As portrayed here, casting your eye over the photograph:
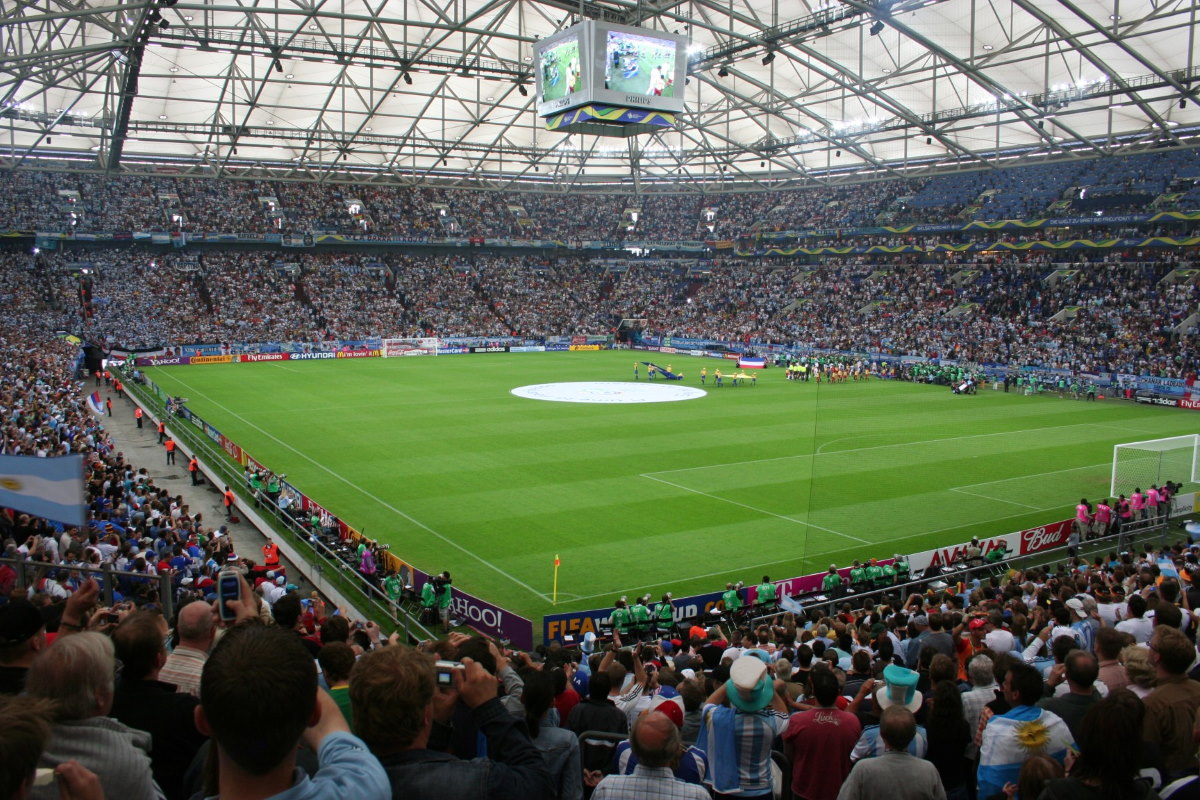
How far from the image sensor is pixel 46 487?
7984 millimetres

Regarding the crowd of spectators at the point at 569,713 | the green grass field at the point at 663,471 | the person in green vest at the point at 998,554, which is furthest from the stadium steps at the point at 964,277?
the crowd of spectators at the point at 569,713

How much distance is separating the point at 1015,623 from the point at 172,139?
59.1 metres

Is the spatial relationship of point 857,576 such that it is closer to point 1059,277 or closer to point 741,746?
point 741,746

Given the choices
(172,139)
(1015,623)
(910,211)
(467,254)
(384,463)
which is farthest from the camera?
(467,254)

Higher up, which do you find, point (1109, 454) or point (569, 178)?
Result: point (569, 178)

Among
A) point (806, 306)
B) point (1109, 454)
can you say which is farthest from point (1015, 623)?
point (806, 306)

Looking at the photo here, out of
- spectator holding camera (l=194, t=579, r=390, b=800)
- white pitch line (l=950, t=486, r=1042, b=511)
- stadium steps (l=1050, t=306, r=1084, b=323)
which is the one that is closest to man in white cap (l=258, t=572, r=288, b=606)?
spectator holding camera (l=194, t=579, r=390, b=800)

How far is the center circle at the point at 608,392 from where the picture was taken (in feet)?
142

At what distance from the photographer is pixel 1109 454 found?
1252 inches

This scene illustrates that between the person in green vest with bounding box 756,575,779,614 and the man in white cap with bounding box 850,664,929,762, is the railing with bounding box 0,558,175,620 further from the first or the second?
the person in green vest with bounding box 756,575,779,614

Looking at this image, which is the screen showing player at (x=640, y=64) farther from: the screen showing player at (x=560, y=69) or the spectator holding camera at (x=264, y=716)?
the spectator holding camera at (x=264, y=716)

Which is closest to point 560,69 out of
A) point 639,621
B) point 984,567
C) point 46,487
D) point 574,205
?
point 984,567

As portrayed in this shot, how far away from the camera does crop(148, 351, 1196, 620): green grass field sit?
795 inches

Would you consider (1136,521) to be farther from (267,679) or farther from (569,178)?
(569,178)
